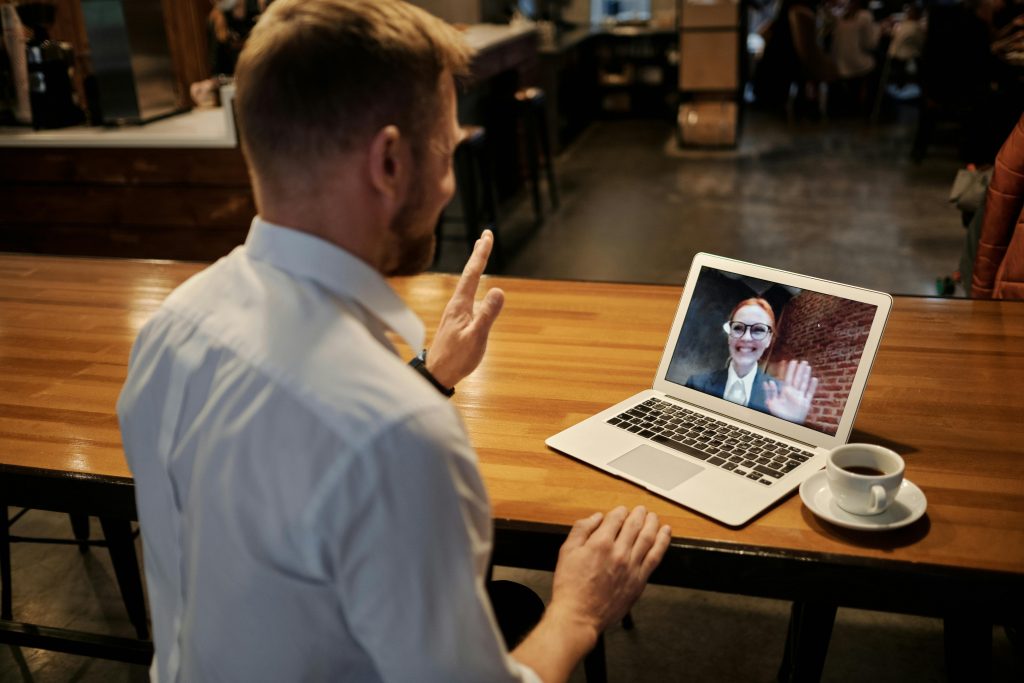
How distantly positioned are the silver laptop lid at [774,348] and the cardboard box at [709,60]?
6186mm

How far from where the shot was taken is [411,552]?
744 millimetres

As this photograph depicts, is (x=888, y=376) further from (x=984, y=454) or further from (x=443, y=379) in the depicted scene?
(x=443, y=379)

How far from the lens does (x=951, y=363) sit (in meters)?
1.51

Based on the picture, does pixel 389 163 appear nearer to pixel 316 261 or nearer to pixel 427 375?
pixel 316 261

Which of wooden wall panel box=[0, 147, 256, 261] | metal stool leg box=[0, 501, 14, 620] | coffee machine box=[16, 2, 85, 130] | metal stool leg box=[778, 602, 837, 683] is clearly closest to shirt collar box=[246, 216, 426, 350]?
metal stool leg box=[778, 602, 837, 683]

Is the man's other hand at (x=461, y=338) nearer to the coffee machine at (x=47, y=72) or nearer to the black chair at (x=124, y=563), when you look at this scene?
the black chair at (x=124, y=563)

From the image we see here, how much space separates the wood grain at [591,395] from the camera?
108cm

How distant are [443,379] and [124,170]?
124 inches

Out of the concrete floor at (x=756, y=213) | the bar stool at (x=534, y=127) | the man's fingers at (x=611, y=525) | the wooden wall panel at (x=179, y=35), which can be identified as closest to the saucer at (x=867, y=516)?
the man's fingers at (x=611, y=525)

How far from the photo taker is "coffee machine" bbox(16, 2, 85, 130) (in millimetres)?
3902

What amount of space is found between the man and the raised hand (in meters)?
0.54

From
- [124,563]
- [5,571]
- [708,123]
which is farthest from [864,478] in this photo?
[708,123]

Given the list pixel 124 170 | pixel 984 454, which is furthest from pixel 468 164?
pixel 984 454

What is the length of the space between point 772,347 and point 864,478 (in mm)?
301
